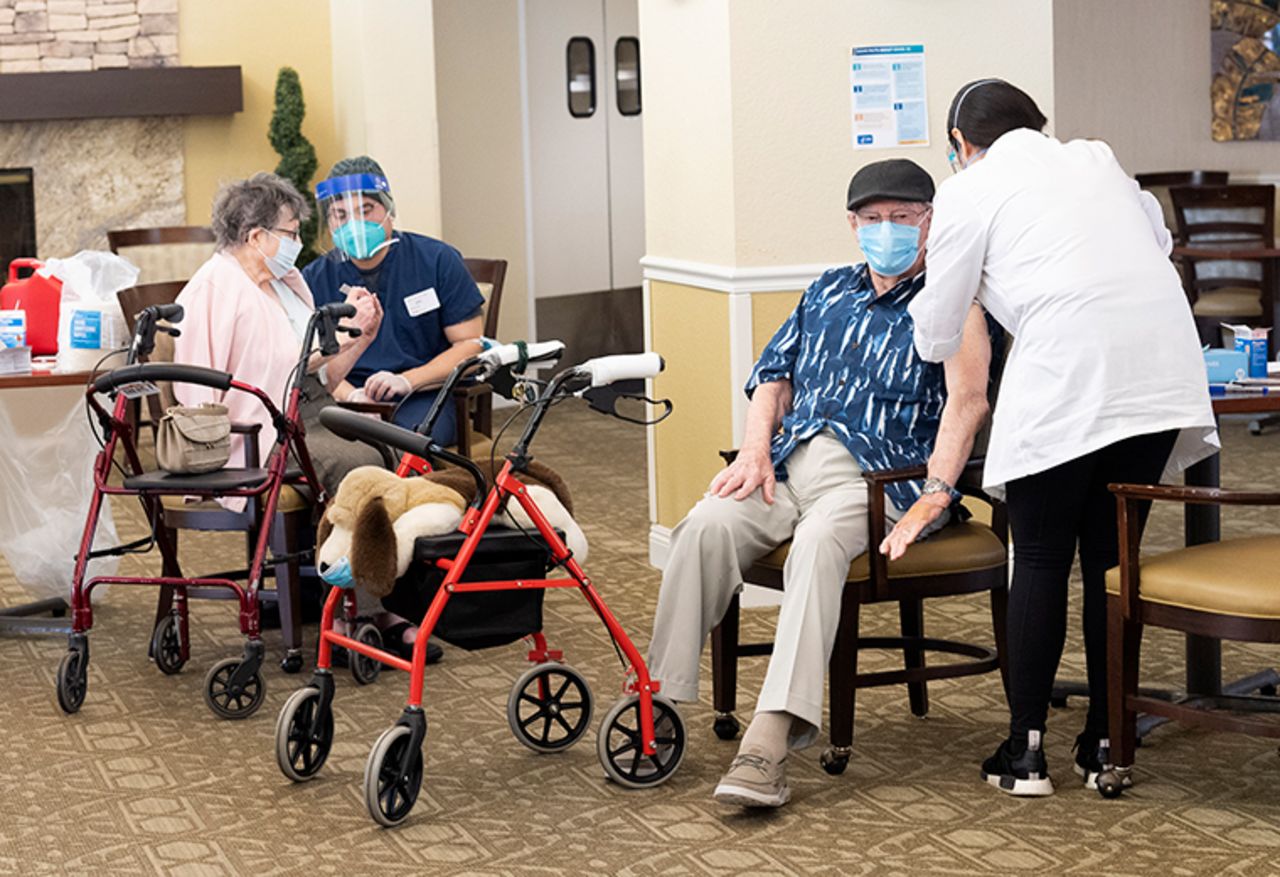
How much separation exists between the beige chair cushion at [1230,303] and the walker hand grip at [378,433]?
5.60 m

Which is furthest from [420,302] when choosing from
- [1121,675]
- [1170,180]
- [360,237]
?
[1170,180]

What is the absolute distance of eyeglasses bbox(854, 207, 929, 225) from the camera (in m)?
3.92

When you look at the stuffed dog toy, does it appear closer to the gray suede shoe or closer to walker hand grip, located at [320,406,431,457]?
walker hand grip, located at [320,406,431,457]

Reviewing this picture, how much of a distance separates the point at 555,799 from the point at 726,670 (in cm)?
52

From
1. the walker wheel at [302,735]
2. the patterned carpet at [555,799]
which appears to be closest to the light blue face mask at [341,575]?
the walker wheel at [302,735]

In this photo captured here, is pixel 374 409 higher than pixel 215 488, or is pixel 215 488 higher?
pixel 374 409

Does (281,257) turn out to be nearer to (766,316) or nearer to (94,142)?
(766,316)

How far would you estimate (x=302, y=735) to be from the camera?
377 cm

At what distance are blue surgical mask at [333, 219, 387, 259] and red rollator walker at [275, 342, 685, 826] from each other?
1.36 meters

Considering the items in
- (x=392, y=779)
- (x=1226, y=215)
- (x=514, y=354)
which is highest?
(x=1226, y=215)

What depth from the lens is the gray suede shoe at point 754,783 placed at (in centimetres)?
349

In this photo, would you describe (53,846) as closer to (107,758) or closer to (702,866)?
(107,758)

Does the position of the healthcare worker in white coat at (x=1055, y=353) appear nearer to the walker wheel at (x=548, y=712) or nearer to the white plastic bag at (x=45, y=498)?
the walker wheel at (x=548, y=712)

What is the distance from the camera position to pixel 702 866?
130 inches
